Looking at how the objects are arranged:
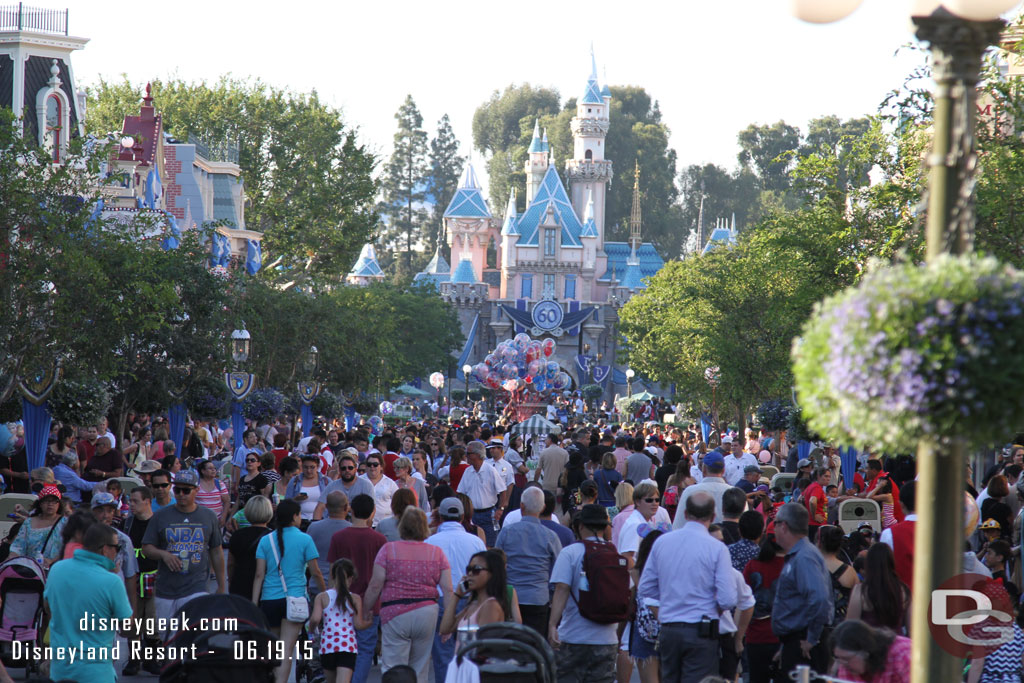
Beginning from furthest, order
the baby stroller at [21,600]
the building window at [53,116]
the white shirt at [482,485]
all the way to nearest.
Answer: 1. the building window at [53,116]
2. the white shirt at [482,485]
3. the baby stroller at [21,600]

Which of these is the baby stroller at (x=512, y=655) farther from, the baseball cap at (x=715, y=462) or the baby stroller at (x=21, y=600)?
the baseball cap at (x=715, y=462)

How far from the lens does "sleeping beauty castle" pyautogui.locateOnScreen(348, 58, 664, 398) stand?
98.2 m

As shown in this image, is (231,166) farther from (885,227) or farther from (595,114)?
(595,114)

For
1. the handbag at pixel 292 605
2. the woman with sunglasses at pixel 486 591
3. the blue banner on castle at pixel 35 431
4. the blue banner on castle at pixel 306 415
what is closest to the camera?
the woman with sunglasses at pixel 486 591

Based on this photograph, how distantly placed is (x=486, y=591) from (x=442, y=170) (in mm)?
111291

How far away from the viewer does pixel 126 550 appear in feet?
32.8

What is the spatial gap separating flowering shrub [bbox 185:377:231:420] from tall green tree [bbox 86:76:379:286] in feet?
68.7

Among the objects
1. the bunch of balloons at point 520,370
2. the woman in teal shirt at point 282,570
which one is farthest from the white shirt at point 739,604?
the bunch of balloons at point 520,370

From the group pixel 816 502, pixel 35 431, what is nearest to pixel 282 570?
pixel 816 502

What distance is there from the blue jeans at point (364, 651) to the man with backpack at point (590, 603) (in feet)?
4.32

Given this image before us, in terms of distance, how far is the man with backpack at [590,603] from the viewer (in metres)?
8.77

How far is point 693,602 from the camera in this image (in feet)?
26.3

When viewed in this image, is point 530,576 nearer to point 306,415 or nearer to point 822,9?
point 822,9

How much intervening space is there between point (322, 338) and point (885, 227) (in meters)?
19.1
